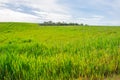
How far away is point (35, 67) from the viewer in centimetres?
527

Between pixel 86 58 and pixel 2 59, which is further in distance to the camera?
pixel 86 58

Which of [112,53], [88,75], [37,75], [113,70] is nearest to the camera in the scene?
[37,75]

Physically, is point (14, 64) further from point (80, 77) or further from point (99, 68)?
point (99, 68)

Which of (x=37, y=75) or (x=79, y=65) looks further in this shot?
(x=79, y=65)

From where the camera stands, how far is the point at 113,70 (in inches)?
227

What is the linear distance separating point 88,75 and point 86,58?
80 centimetres

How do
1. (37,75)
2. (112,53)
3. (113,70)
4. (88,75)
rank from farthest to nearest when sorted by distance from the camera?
(112,53), (113,70), (88,75), (37,75)

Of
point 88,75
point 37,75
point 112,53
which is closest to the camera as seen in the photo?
point 37,75

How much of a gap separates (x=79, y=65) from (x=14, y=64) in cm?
144

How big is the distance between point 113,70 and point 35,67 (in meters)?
1.83

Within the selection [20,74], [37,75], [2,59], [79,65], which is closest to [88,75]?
[79,65]

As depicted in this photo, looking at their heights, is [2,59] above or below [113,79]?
above

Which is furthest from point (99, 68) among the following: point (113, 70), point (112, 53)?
point (112, 53)

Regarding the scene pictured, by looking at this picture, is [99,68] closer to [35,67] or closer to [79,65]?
[79,65]
